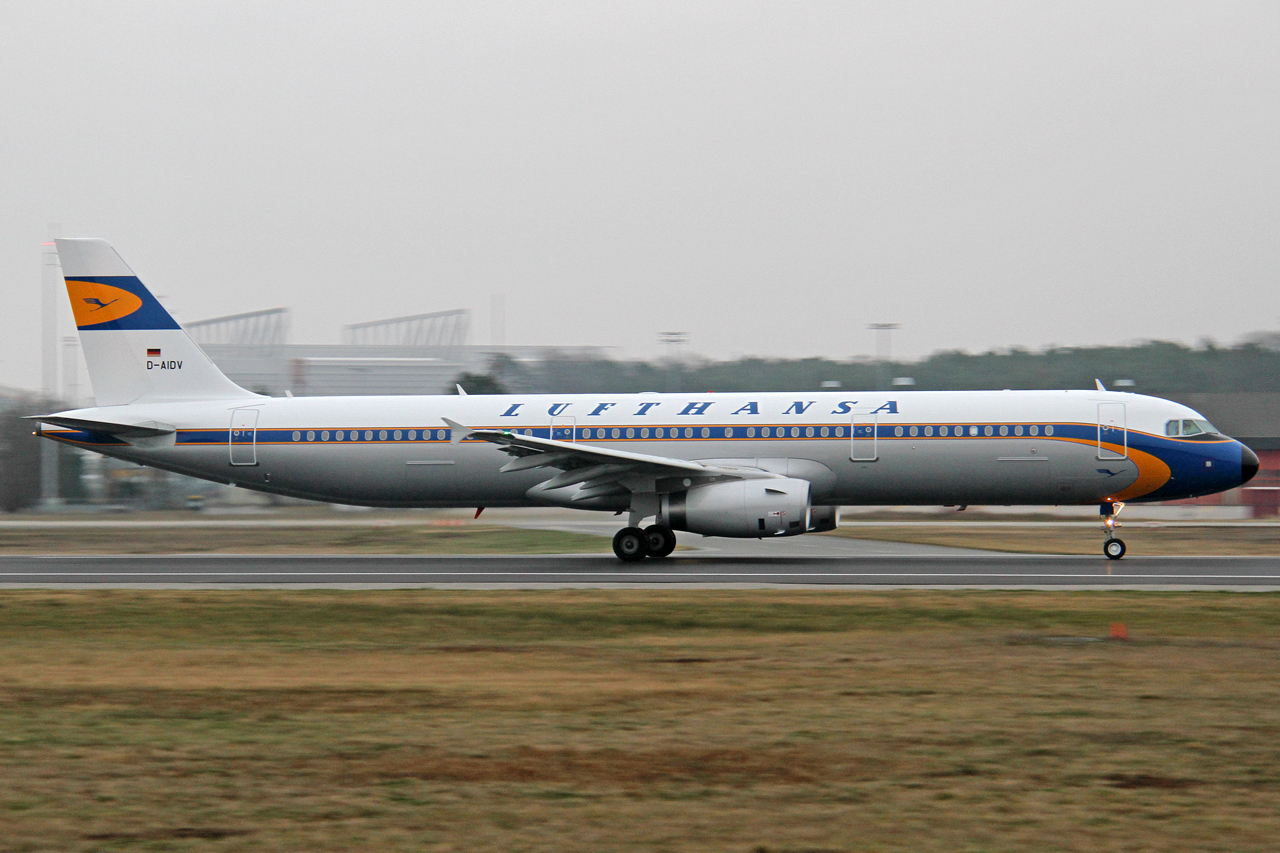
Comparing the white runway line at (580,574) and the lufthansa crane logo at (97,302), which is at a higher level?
the lufthansa crane logo at (97,302)

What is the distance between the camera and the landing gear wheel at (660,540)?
23562 millimetres

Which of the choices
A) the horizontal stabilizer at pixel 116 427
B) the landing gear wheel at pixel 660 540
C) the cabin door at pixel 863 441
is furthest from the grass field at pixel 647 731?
the horizontal stabilizer at pixel 116 427

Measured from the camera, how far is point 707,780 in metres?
7.20

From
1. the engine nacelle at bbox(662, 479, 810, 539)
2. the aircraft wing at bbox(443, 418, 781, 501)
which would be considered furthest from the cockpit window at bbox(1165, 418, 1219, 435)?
the aircraft wing at bbox(443, 418, 781, 501)

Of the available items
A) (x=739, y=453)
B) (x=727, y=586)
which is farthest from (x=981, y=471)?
(x=727, y=586)

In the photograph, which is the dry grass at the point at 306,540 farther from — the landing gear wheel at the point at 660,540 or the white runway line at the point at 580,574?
the white runway line at the point at 580,574

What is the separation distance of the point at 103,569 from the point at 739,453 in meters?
13.1

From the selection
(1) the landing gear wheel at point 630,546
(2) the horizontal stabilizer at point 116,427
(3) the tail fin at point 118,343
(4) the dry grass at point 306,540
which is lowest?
(4) the dry grass at point 306,540

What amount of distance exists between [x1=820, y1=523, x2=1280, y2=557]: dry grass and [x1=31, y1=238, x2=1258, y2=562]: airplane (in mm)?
2339

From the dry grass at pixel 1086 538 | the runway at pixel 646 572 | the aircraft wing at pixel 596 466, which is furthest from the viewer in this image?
the dry grass at pixel 1086 538

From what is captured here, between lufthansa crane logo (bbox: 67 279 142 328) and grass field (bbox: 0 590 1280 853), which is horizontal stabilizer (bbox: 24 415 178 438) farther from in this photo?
grass field (bbox: 0 590 1280 853)

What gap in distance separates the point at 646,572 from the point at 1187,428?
11634mm

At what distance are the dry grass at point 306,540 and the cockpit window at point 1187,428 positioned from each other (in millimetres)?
12325

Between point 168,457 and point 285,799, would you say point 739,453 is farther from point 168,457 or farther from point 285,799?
point 285,799
